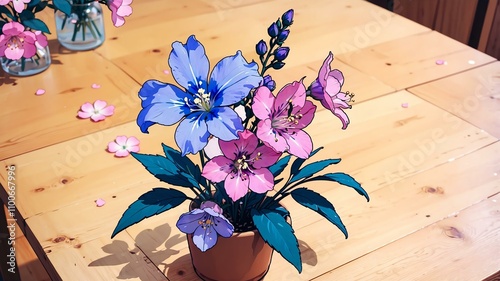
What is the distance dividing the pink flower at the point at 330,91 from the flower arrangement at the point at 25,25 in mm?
793

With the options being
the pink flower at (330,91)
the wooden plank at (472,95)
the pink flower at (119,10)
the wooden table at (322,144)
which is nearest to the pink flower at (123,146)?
the wooden table at (322,144)

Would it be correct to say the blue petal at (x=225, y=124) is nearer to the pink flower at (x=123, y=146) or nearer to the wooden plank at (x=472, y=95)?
the pink flower at (x=123, y=146)

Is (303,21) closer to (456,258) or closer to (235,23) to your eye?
(235,23)

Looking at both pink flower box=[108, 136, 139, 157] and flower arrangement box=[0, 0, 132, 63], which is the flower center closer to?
pink flower box=[108, 136, 139, 157]

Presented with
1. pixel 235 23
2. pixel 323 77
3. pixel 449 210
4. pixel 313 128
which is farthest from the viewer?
pixel 235 23

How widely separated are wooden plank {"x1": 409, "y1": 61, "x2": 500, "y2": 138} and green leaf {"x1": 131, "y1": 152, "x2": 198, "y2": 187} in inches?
29.9

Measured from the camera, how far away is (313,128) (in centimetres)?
143

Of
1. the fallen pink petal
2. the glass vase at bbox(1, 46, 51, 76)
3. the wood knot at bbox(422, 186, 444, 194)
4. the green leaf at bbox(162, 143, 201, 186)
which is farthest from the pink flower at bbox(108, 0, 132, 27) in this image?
the wood knot at bbox(422, 186, 444, 194)

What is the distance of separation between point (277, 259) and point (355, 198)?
0.72ft

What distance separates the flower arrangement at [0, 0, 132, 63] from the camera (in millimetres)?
1513

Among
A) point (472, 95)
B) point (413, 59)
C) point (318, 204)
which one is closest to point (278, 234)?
point (318, 204)

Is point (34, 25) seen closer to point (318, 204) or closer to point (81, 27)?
point (81, 27)

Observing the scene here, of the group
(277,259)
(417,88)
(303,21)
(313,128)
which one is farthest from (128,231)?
(303,21)

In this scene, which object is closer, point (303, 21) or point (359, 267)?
point (359, 267)
